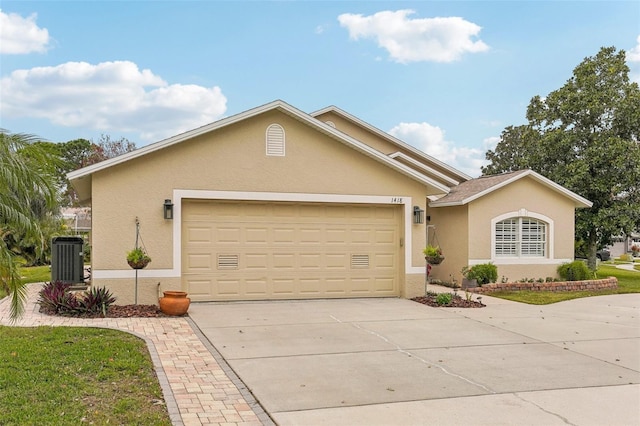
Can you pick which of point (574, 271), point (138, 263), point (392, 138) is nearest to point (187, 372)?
point (138, 263)

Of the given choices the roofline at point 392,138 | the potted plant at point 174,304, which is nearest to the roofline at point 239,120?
the potted plant at point 174,304

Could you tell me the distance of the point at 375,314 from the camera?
11.0 metres

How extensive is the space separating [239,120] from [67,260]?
19.7 ft

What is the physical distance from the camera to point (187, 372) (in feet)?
21.8

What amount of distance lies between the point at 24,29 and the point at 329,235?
7.88 m

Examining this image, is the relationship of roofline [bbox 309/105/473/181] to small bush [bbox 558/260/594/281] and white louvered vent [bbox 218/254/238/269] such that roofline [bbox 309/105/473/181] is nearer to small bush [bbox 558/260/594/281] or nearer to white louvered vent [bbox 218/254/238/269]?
small bush [bbox 558/260/594/281]

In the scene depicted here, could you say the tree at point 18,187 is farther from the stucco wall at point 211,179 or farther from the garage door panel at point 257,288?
the garage door panel at point 257,288

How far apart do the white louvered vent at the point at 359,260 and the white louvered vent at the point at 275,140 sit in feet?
10.1

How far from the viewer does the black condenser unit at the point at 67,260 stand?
542 inches

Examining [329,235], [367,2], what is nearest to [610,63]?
[367,2]

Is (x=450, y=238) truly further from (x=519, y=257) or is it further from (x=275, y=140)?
(x=275, y=140)

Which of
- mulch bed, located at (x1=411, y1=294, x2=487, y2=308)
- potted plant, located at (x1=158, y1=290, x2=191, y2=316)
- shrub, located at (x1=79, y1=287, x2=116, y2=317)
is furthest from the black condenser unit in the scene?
mulch bed, located at (x1=411, y1=294, x2=487, y2=308)

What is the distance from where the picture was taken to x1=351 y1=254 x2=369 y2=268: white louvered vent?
13281 millimetres

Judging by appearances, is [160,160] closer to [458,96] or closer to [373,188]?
[373,188]
